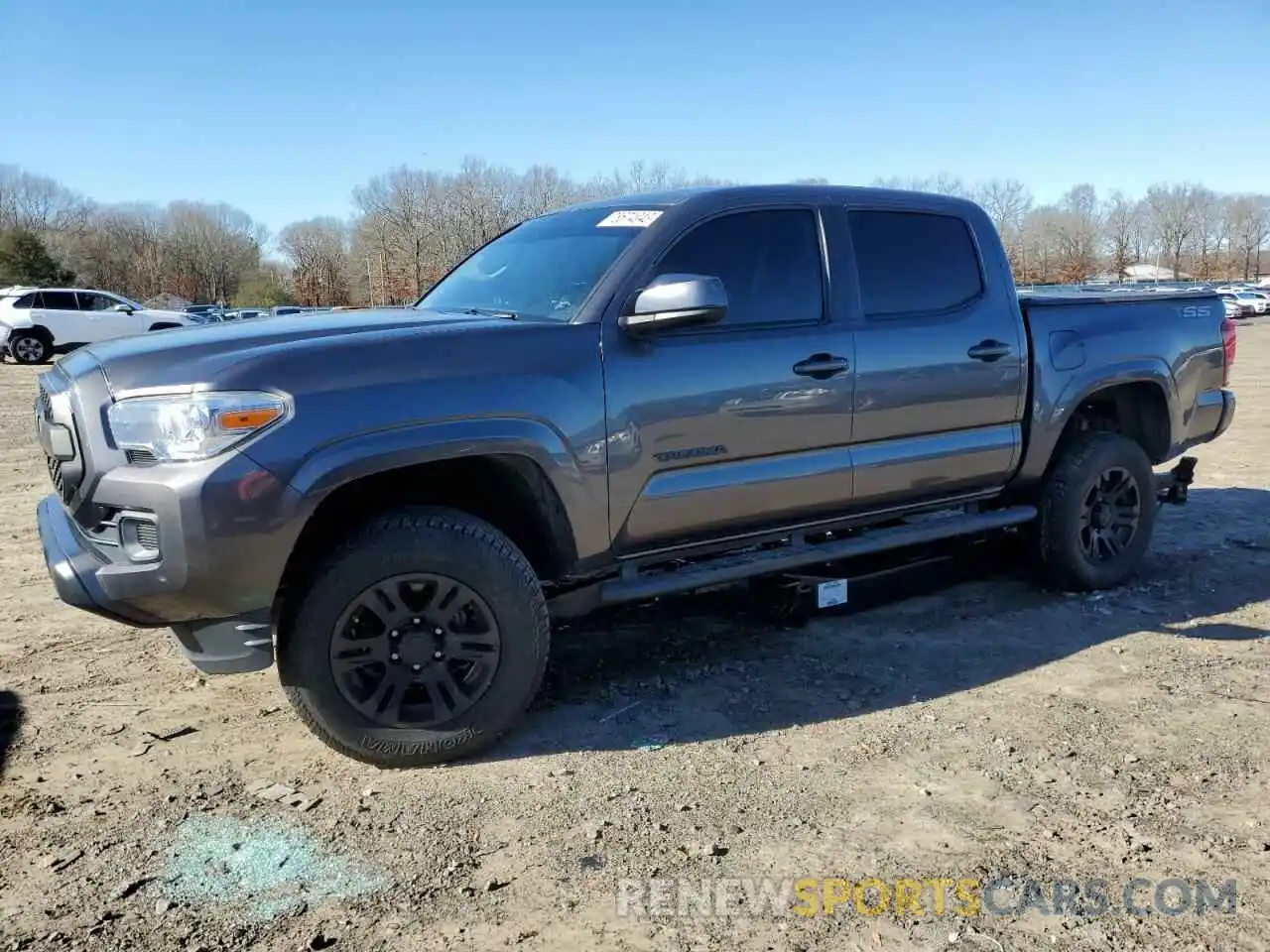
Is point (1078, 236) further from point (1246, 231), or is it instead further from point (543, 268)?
point (543, 268)

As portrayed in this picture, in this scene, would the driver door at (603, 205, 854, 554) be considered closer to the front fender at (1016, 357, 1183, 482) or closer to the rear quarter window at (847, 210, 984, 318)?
the rear quarter window at (847, 210, 984, 318)

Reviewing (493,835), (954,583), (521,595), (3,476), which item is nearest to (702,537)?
(521,595)

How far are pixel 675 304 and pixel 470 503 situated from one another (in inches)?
41.1

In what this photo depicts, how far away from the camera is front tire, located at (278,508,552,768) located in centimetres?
321

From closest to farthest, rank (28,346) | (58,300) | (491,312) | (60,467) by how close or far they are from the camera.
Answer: (60,467) < (491,312) < (28,346) < (58,300)

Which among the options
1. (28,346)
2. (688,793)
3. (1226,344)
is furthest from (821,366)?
(28,346)

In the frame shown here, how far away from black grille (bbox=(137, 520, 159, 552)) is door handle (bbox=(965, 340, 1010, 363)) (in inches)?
134

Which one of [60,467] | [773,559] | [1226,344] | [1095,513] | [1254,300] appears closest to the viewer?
[60,467]

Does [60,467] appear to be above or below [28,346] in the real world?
below

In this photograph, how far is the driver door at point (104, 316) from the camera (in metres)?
24.6

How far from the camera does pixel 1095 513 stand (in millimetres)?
5270

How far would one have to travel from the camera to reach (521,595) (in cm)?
344

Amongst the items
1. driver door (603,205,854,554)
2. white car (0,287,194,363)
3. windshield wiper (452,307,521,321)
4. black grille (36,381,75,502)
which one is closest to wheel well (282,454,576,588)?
driver door (603,205,854,554)

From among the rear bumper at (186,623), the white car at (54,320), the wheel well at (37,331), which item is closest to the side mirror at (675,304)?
the rear bumper at (186,623)
